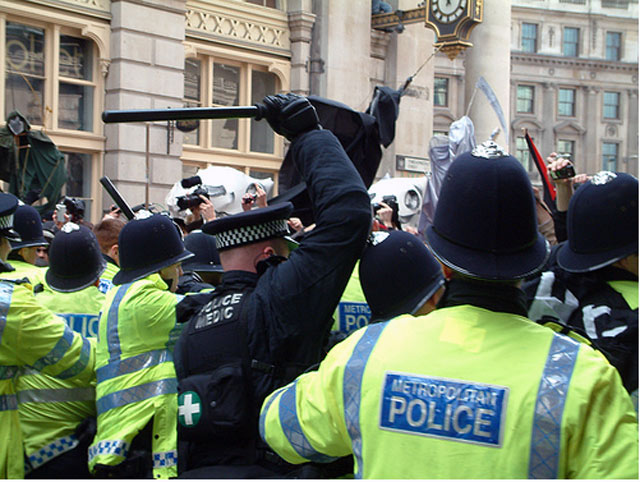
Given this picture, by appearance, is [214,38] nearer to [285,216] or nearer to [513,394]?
[285,216]

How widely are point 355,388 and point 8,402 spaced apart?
257 cm

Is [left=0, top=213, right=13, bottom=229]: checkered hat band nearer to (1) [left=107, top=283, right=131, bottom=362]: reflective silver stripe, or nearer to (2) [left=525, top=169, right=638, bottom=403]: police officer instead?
(1) [left=107, top=283, right=131, bottom=362]: reflective silver stripe

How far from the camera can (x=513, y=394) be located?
2.31 metres

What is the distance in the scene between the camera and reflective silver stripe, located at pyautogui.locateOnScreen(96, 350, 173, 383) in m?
4.57

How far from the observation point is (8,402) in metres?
4.45

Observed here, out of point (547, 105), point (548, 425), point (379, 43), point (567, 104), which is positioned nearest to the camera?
point (548, 425)

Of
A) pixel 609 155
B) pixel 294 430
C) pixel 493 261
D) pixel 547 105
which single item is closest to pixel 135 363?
pixel 294 430

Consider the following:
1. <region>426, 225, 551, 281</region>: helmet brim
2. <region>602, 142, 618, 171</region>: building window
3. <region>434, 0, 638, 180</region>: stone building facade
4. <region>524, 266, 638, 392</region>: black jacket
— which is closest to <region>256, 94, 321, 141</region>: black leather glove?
<region>426, 225, 551, 281</region>: helmet brim

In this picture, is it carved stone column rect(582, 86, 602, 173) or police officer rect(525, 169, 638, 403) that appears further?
carved stone column rect(582, 86, 602, 173)

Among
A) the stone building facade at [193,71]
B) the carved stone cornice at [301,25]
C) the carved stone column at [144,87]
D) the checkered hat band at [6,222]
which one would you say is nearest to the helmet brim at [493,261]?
the checkered hat band at [6,222]

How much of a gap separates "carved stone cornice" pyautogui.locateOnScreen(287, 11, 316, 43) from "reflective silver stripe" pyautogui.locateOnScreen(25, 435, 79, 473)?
16986mm

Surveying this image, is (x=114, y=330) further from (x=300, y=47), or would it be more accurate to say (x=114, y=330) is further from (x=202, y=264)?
(x=300, y=47)

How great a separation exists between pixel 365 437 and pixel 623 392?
70 cm

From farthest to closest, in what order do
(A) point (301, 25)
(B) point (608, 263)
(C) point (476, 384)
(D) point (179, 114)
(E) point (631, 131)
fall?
1. (E) point (631, 131)
2. (A) point (301, 25)
3. (B) point (608, 263)
4. (D) point (179, 114)
5. (C) point (476, 384)
